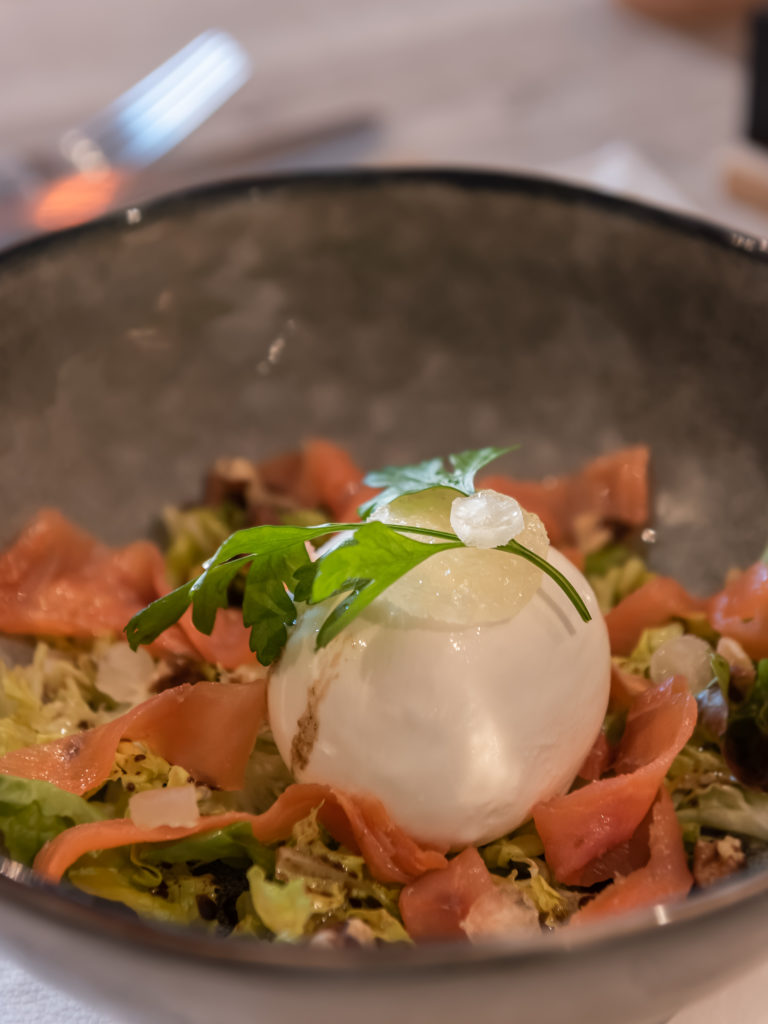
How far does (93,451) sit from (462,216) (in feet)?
2.49

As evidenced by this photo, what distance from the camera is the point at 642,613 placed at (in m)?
1.47

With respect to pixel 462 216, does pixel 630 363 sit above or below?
below

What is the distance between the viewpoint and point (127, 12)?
4215mm

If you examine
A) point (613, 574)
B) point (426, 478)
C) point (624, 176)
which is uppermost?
point (426, 478)

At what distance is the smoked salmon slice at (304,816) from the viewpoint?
109 centimetres

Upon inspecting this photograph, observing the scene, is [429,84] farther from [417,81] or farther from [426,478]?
[426,478]

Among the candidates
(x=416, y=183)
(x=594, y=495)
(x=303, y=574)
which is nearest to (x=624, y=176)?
(x=416, y=183)

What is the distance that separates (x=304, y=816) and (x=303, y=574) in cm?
27

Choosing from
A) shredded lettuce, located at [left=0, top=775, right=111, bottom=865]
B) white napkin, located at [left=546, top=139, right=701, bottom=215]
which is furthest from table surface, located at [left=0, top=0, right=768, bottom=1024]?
shredded lettuce, located at [left=0, top=775, right=111, bottom=865]

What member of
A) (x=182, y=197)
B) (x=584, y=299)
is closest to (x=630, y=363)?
(x=584, y=299)

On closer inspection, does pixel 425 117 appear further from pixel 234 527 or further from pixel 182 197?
pixel 234 527

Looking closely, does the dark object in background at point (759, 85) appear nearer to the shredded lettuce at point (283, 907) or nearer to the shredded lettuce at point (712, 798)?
the shredded lettuce at point (712, 798)

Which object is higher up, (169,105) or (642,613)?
(169,105)

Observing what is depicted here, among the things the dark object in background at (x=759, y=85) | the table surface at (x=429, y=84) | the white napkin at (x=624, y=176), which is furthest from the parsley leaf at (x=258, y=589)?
the dark object in background at (x=759, y=85)
